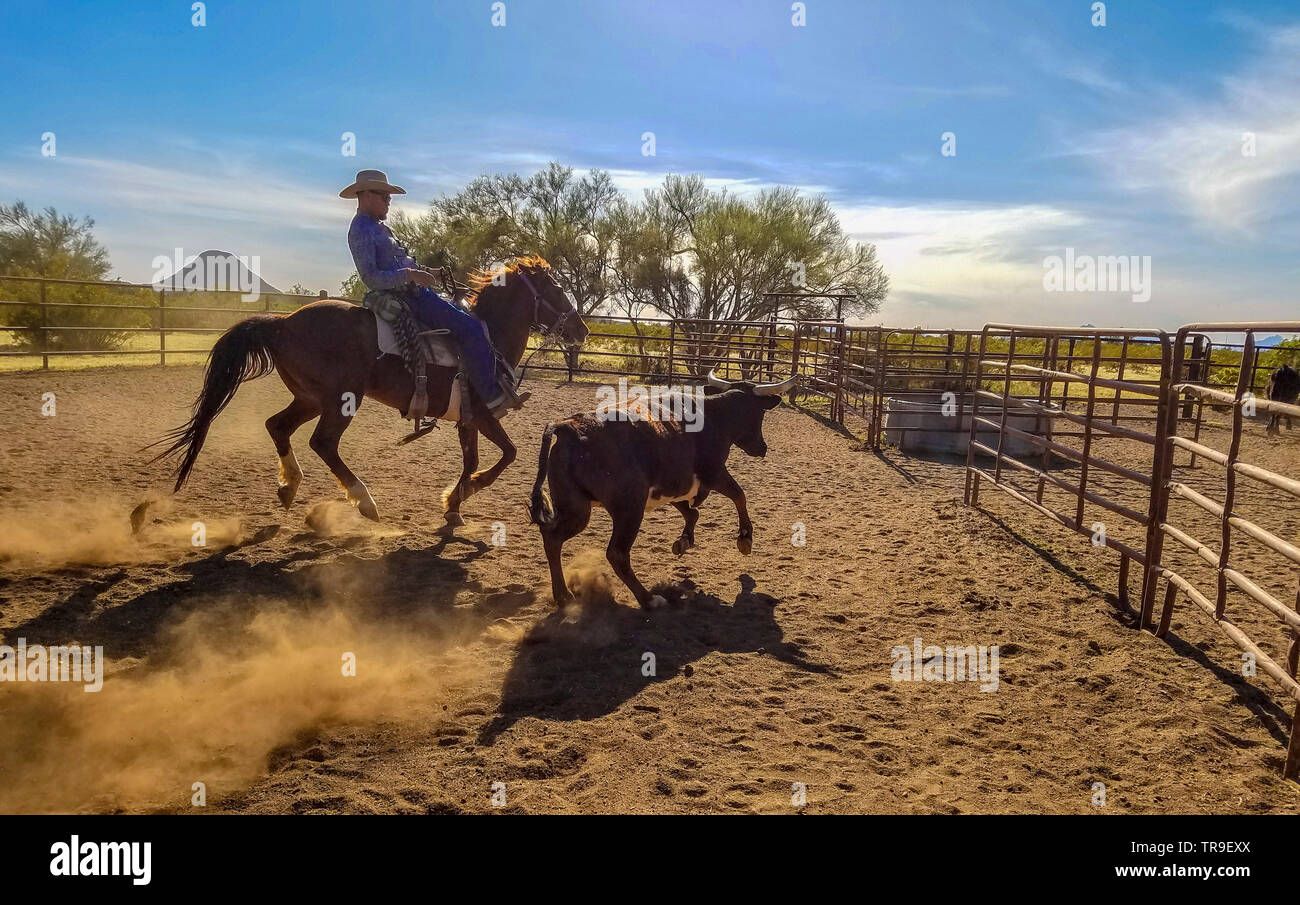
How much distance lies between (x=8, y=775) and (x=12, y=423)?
8.62m

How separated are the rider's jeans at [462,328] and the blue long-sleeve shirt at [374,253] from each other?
0.22m

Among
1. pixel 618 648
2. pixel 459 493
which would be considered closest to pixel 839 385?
pixel 459 493

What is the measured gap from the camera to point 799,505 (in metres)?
7.64

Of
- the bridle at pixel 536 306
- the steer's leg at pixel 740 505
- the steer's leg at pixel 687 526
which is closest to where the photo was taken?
the steer's leg at pixel 740 505

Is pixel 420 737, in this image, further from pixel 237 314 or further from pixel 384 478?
pixel 237 314

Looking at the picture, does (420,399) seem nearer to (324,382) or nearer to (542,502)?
(324,382)

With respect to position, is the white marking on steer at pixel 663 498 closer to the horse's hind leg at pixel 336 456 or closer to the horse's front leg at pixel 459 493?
the horse's front leg at pixel 459 493

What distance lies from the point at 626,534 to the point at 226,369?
138 inches

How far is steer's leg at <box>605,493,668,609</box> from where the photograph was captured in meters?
4.63

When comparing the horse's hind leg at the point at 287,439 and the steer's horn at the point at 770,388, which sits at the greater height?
A: the steer's horn at the point at 770,388

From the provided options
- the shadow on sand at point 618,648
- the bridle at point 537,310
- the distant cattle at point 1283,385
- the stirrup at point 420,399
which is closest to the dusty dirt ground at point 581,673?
the shadow on sand at point 618,648

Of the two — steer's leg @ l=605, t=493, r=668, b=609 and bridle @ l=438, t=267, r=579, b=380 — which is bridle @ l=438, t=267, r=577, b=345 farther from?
steer's leg @ l=605, t=493, r=668, b=609

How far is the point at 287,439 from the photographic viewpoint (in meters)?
6.45

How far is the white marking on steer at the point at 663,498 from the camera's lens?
5047mm
